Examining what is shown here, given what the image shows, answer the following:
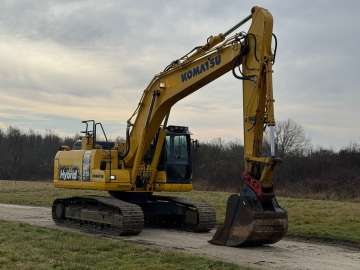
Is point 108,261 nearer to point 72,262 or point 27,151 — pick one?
point 72,262

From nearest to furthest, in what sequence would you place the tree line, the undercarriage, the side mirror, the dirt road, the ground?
the ground
the dirt road
the undercarriage
the side mirror
the tree line

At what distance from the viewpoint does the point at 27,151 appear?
97375 mm

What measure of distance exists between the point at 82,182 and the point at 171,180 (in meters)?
2.53

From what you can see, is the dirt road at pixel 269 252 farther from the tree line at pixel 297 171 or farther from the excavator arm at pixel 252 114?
the tree line at pixel 297 171

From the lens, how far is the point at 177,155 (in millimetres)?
15805

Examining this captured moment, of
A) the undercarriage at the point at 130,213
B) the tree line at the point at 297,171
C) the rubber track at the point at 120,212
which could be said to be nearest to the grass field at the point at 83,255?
the rubber track at the point at 120,212

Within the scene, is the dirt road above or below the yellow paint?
below

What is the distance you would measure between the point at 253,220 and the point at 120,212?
13.5 ft

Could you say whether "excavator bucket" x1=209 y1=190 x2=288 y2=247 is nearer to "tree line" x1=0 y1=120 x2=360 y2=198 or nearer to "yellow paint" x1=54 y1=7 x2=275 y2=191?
"yellow paint" x1=54 y1=7 x2=275 y2=191

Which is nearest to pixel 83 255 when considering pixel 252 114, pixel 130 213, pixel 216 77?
pixel 130 213

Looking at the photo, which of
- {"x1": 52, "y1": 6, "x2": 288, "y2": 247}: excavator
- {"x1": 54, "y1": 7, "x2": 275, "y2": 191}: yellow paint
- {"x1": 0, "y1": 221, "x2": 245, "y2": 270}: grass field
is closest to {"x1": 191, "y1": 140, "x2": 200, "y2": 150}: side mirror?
{"x1": 52, "y1": 6, "x2": 288, "y2": 247}: excavator

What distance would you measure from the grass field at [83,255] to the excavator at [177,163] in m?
1.57

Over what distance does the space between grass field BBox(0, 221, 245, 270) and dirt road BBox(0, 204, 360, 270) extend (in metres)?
0.79

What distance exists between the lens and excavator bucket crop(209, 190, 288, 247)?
11.5m
